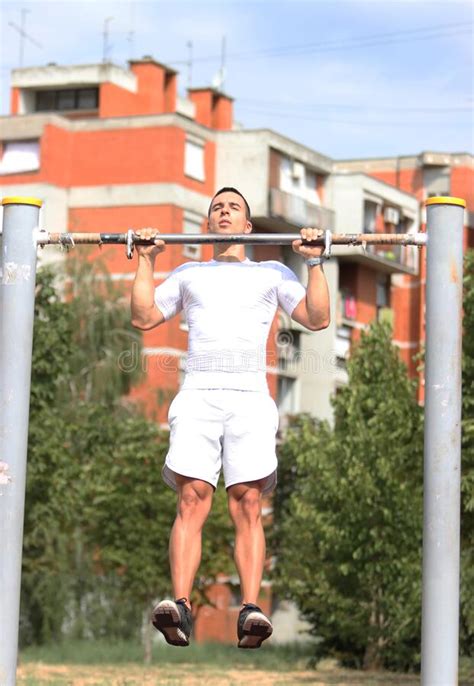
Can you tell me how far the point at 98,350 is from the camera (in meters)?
47.2

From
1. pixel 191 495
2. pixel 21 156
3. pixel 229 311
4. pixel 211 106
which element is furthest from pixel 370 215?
pixel 191 495

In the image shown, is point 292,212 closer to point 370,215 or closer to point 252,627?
point 370,215

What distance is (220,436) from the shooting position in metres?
8.74

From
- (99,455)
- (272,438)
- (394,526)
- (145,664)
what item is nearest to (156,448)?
(99,455)

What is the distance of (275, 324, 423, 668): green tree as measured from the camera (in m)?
31.1

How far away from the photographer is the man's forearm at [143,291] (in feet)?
29.0

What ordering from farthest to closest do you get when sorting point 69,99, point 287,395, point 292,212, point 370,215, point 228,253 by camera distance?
point 370,215, point 69,99, point 287,395, point 292,212, point 228,253

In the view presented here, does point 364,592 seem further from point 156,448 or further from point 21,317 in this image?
point 21,317

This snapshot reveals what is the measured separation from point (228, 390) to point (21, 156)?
49.3 metres

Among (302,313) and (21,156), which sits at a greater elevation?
(21,156)

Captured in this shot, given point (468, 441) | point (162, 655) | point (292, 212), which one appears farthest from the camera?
point (292, 212)

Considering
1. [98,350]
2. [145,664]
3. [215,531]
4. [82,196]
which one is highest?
[82,196]

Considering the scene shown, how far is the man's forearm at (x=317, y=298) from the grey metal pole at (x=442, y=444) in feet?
1.86

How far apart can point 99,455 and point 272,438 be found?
31124 mm
